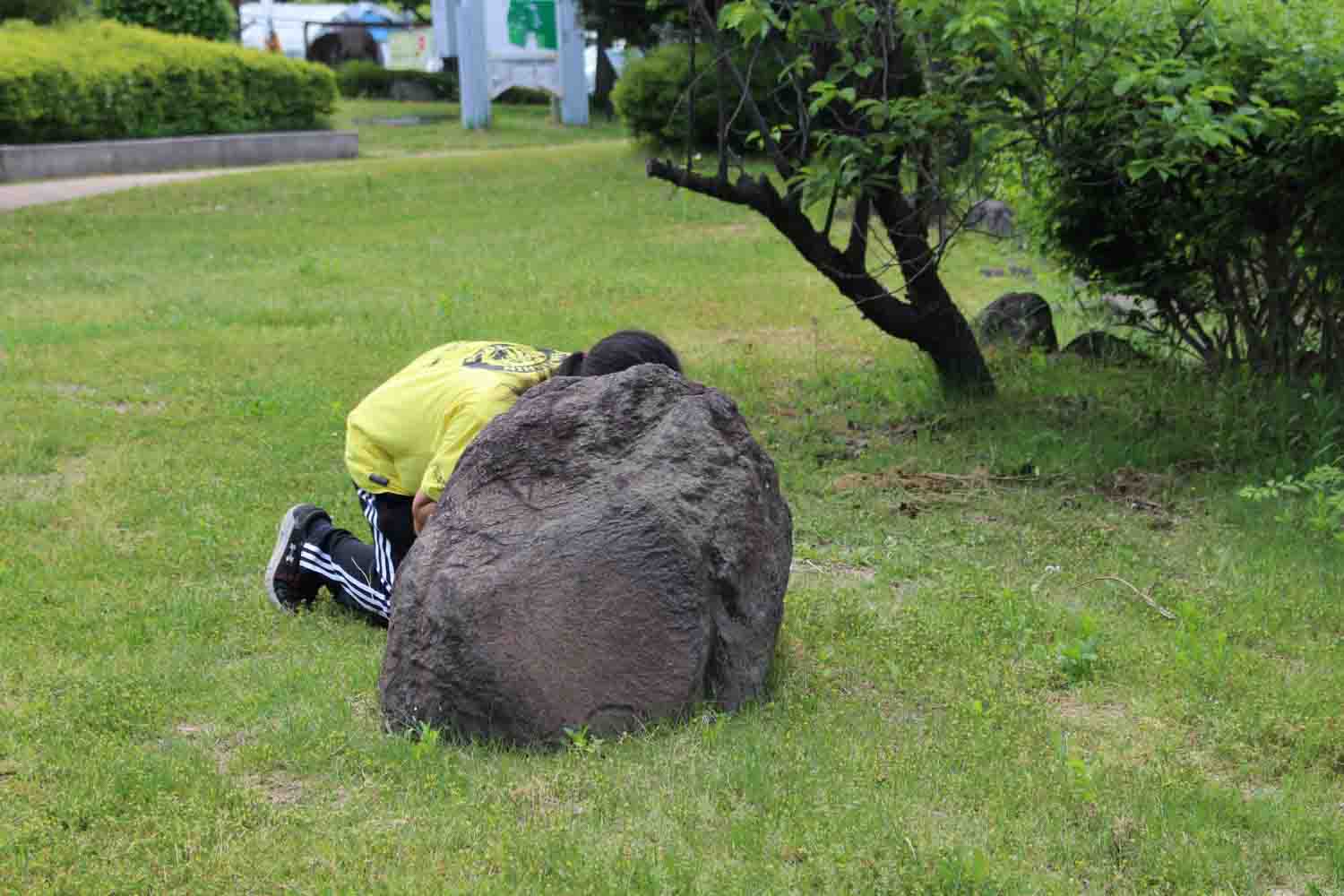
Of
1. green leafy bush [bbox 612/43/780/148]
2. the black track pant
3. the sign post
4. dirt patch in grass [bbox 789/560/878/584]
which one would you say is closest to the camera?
the black track pant

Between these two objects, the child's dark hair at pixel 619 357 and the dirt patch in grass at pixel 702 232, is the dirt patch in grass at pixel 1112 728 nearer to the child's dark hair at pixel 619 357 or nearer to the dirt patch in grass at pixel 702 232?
the child's dark hair at pixel 619 357

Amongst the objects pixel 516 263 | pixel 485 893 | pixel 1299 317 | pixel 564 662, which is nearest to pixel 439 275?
pixel 516 263

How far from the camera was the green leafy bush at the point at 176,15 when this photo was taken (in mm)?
26047

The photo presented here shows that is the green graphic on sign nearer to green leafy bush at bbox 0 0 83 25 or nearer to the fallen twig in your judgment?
green leafy bush at bbox 0 0 83 25

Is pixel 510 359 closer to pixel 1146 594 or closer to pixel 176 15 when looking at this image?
pixel 1146 594

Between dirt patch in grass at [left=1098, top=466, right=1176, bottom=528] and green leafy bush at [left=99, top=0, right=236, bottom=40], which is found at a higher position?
green leafy bush at [left=99, top=0, right=236, bottom=40]

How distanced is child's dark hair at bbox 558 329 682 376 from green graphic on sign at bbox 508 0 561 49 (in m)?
24.4

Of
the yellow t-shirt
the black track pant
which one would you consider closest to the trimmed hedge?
the black track pant

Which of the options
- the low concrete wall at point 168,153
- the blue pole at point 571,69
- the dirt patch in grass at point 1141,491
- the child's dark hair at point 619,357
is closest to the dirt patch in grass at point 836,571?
the child's dark hair at point 619,357

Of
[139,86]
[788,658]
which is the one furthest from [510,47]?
[788,658]

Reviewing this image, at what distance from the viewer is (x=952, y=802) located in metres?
3.90

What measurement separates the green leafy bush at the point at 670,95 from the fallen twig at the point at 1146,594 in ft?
45.0

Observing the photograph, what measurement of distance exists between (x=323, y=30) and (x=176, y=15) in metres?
22.3

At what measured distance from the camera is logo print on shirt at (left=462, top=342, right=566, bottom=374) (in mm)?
5152
